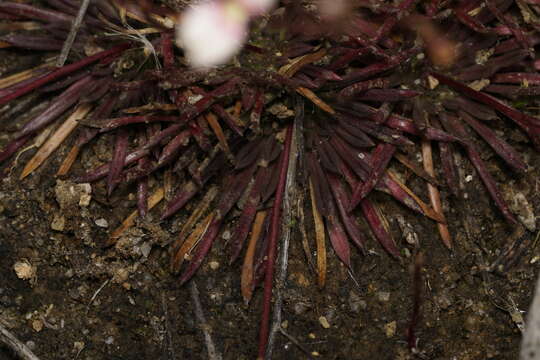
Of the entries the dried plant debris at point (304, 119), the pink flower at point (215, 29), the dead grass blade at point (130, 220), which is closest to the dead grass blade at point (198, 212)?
the dried plant debris at point (304, 119)

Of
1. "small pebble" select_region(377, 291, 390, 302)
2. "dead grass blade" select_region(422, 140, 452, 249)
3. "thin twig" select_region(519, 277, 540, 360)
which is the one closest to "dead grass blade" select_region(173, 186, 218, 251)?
"small pebble" select_region(377, 291, 390, 302)

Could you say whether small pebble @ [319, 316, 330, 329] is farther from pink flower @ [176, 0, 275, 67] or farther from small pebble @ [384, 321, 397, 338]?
pink flower @ [176, 0, 275, 67]

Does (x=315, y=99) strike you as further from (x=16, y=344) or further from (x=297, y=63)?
(x=16, y=344)

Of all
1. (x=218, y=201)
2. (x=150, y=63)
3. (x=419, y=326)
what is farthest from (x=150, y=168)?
(x=419, y=326)

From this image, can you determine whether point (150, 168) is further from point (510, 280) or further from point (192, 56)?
point (510, 280)

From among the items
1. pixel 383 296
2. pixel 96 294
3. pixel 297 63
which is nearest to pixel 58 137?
pixel 96 294

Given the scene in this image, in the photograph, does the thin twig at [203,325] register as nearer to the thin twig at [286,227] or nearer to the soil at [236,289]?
the soil at [236,289]
